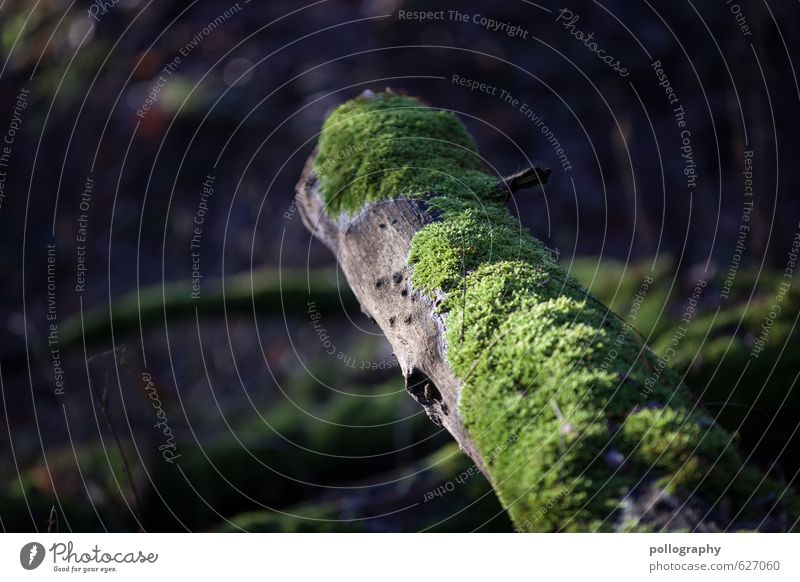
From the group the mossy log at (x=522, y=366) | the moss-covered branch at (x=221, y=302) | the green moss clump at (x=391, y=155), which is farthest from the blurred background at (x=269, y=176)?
the mossy log at (x=522, y=366)

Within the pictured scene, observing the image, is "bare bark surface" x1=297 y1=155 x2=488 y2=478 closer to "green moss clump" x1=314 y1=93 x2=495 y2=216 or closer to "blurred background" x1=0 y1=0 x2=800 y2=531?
"green moss clump" x1=314 y1=93 x2=495 y2=216

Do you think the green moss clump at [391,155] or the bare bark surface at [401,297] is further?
the green moss clump at [391,155]

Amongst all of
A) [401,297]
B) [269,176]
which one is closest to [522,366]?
[401,297]

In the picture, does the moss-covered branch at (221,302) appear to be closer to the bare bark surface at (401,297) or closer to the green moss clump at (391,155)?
the green moss clump at (391,155)

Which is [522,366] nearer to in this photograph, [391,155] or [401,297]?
[401,297]

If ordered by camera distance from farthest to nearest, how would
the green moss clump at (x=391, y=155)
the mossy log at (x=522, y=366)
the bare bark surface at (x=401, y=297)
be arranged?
the green moss clump at (x=391, y=155), the bare bark surface at (x=401, y=297), the mossy log at (x=522, y=366)

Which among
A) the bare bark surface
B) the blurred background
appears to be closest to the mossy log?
the bare bark surface
